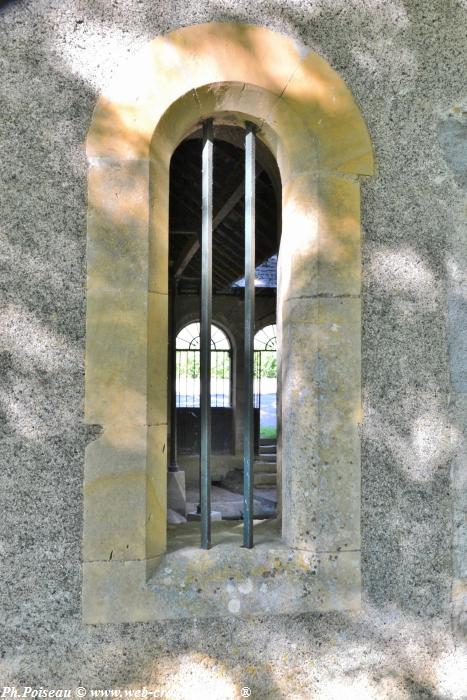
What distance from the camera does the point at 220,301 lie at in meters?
13.8

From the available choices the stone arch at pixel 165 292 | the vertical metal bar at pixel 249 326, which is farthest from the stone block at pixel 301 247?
the vertical metal bar at pixel 249 326

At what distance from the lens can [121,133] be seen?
200 cm

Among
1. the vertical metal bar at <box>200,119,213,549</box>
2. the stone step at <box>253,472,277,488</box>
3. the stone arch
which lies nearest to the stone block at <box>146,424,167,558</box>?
the stone arch

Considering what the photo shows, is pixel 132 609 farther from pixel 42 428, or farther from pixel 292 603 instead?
pixel 42 428

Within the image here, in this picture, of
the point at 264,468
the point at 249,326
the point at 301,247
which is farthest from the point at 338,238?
the point at 264,468

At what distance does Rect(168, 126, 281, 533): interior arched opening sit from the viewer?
399cm

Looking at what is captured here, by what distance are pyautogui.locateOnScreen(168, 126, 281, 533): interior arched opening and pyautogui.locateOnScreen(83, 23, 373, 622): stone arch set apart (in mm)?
280

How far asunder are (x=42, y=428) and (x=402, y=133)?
1.69 metres

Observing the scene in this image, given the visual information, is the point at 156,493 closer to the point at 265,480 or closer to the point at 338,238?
the point at 338,238

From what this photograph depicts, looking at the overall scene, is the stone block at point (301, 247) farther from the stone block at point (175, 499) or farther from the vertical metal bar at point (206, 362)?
the stone block at point (175, 499)

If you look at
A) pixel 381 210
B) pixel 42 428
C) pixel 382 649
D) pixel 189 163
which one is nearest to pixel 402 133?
pixel 381 210

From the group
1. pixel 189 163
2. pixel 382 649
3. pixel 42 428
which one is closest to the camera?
pixel 42 428

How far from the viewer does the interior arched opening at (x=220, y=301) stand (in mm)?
3992

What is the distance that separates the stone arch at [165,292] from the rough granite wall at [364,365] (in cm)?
6
